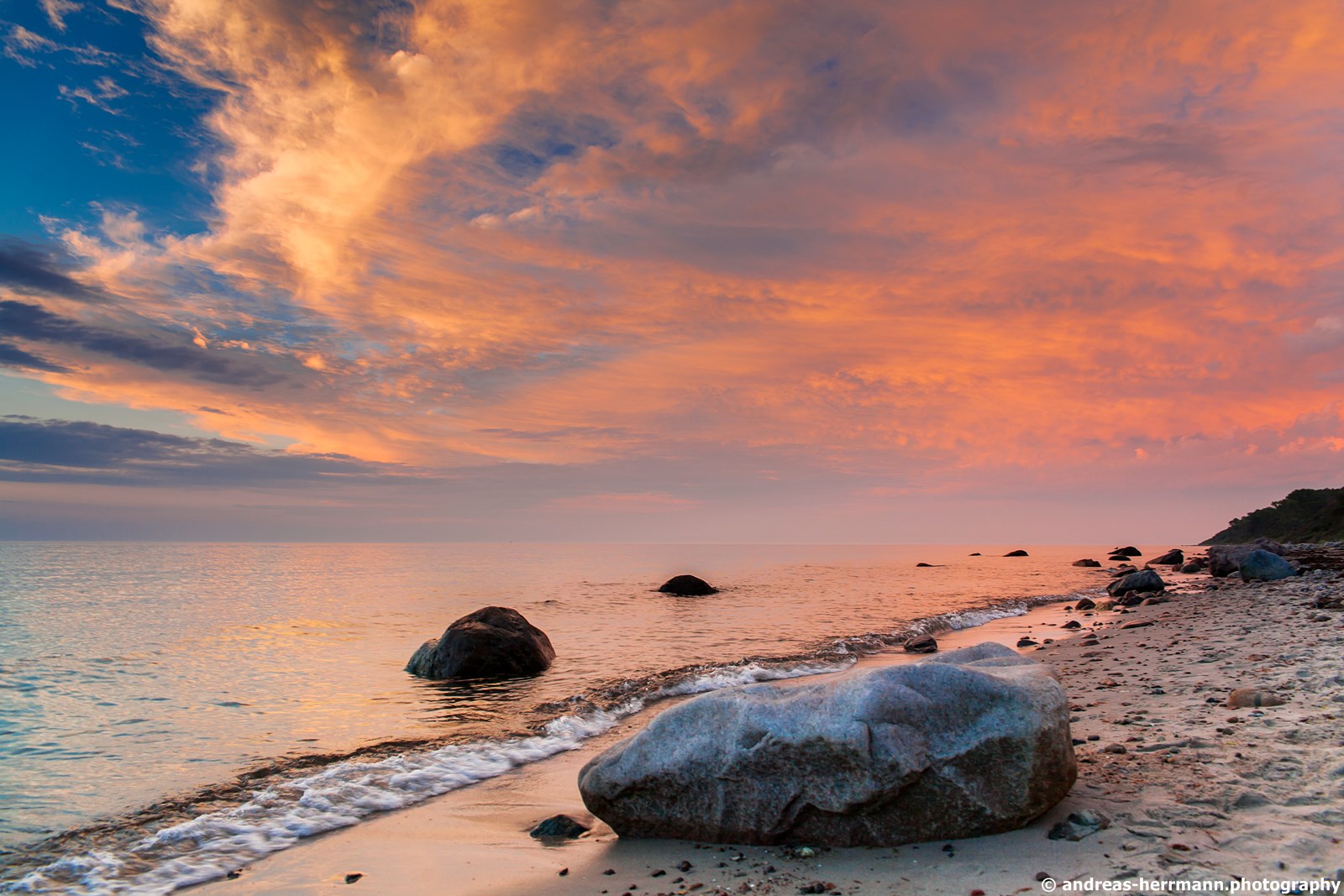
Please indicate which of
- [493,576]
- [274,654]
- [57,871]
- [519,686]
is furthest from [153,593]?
[57,871]

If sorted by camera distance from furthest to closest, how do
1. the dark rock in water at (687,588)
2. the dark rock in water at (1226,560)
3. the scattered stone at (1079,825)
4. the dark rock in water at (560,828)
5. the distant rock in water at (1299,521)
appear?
the distant rock in water at (1299,521), the dark rock in water at (687,588), the dark rock in water at (1226,560), the dark rock in water at (560,828), the scattered stone at (1079,825)

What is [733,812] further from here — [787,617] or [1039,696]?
[787,617]

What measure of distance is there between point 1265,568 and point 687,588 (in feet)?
84.0

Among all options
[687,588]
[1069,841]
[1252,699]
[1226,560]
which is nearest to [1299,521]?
[1226,560]

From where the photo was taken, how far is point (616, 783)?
651 cm

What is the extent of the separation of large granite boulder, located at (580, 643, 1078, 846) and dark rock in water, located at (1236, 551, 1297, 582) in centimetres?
2997

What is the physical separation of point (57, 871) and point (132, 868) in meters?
0.64

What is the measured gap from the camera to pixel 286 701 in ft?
44.0

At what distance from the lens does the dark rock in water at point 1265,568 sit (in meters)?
28.2

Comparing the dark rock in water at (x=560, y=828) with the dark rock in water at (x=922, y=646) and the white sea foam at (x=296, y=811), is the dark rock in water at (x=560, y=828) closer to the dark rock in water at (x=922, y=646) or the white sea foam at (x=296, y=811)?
the white sea foam at (x=296, y=811)

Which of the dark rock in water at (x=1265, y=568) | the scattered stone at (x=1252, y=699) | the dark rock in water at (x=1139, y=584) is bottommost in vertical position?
the scattered stone at (x=1252, y=699)

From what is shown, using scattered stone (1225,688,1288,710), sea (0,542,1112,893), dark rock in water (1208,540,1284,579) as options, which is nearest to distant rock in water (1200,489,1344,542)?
dark rock in water (1208,540,1284,579)

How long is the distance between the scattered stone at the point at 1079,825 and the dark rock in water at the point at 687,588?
107ft

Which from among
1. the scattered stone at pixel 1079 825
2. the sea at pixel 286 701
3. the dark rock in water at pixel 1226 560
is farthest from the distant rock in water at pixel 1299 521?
the scattered stone at pixel 1079 825
